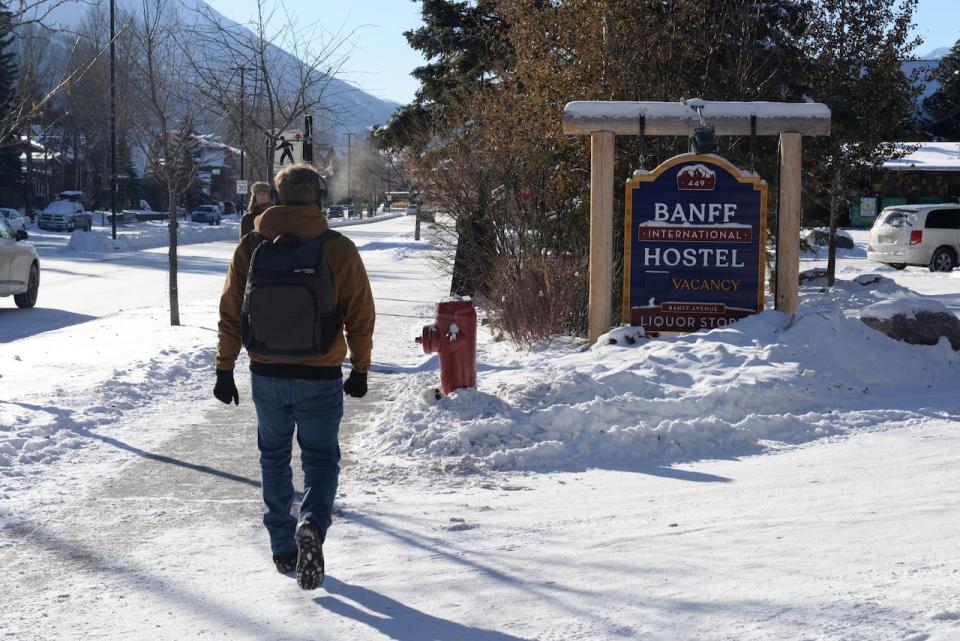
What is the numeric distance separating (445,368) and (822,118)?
14.9 feet

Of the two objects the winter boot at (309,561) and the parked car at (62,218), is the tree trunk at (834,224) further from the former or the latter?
the parked car at (62,218)

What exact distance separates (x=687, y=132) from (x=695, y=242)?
1.07 m

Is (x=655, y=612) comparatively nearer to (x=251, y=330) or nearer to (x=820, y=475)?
(x=251, y=330)

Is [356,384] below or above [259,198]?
below

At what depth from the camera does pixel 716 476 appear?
6453 millimetres

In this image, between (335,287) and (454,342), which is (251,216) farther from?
(335,287)

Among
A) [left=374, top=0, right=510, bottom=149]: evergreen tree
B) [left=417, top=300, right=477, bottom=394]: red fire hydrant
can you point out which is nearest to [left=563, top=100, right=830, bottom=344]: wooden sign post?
[left=417, top=300, right=477, bottom=394]: red fire hydrant

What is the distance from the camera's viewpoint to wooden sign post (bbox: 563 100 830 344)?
10.3 meters

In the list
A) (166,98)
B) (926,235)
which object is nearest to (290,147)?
(166,98)

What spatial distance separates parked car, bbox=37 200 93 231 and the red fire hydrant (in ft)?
164

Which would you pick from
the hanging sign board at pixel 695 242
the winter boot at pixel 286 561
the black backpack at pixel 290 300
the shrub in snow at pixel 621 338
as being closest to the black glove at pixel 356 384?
the black backpack at pixel 290 300

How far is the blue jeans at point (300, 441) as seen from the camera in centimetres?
466

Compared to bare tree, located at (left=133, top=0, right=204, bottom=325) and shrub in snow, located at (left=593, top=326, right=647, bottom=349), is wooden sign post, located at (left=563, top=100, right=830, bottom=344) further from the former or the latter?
bare tree, located at (left=133, top=0, right=204, bottom=325)

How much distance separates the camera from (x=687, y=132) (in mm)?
10359
